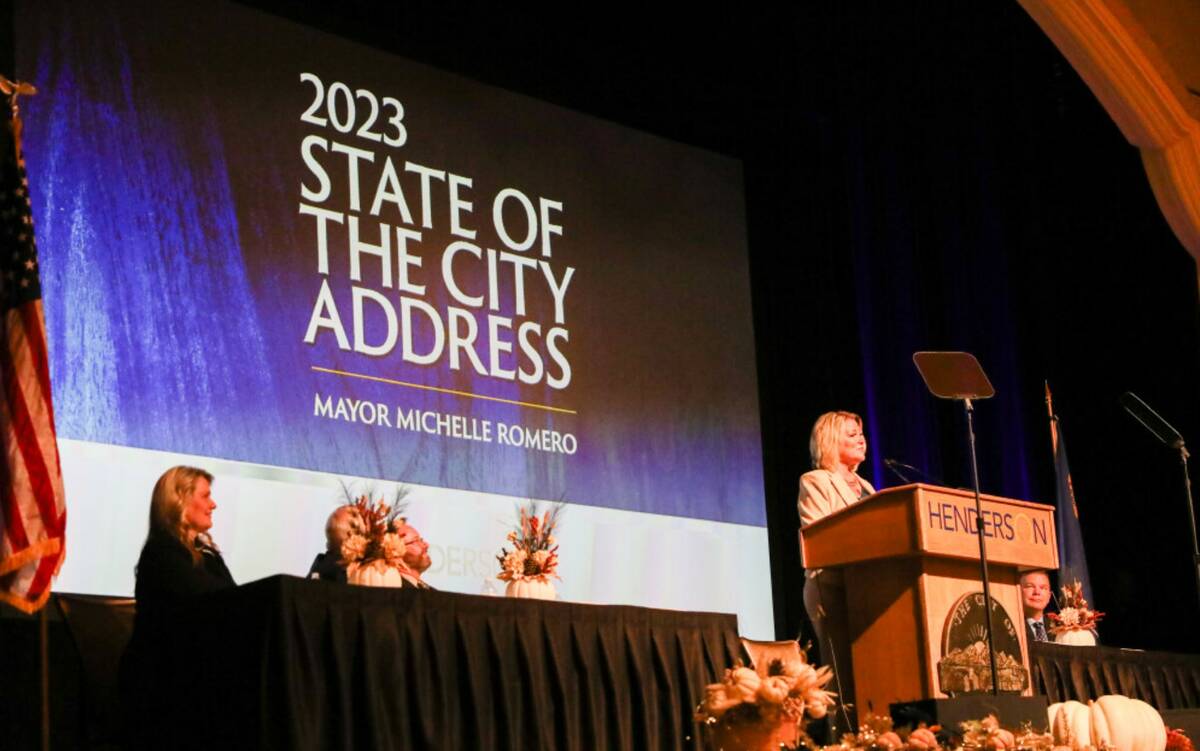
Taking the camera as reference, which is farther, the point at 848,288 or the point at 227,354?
the point at 848,288

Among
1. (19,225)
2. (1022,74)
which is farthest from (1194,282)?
(19,225)

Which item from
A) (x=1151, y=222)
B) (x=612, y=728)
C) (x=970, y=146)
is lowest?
(x=612, y=728)

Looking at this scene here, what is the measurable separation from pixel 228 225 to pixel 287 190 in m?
0.34

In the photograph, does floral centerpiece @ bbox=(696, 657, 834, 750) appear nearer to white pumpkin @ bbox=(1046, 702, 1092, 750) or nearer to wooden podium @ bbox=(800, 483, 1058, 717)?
wooden podium @ bbox=(800, 483, 1058, 717)

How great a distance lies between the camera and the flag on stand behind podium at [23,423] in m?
4.23

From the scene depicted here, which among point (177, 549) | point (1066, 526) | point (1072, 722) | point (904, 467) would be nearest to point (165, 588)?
point (177, 549)

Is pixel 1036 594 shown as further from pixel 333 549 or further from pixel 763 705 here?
pixel 763 705

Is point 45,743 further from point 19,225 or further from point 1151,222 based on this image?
point 1151,222

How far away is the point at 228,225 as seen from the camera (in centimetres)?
650

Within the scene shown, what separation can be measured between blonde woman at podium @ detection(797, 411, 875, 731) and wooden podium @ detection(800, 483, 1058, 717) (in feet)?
0.34

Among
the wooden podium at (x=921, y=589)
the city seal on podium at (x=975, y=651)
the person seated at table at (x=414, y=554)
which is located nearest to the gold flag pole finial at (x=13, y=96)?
the person seated at table at (x=414, y=554)

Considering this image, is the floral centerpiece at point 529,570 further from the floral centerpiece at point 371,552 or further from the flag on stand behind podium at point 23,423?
the flag on stand behind podium at point 23,423

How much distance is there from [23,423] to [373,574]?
106 cm

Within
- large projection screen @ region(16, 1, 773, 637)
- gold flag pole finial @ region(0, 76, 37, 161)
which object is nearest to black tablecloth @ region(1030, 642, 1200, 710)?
large projection screen @ region(16, 1, 773, 637)
